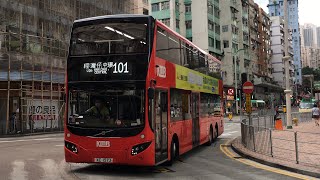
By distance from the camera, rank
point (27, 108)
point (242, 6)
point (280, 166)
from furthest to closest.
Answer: point (242, 6)
point (27, 108)
point (280, 166)

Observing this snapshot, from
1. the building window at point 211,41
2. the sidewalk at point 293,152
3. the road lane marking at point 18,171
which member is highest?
the building window at point 211,41

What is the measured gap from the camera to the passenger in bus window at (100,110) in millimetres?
10352

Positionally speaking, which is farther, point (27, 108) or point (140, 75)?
point (27, 108)

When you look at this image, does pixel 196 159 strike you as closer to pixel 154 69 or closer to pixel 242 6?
pixel 154 69

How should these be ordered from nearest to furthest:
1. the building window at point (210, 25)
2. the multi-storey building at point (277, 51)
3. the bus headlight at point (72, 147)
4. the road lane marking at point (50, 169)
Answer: the road lane marking at point (50, 169), the bus headlight at point (72, 147), the building window at point (210, 25), the multi-storey building at point (277, 51)

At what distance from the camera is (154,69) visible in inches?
420

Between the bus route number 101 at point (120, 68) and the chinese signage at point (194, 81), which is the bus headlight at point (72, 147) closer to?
the bus route number 101 at point (120, 68)

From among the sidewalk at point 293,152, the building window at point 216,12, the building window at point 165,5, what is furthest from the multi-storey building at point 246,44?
the sidewalk at point 293,152

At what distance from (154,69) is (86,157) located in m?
2.92

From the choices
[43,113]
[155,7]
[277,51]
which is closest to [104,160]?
[43,113]

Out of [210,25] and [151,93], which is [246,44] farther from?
[151,93]

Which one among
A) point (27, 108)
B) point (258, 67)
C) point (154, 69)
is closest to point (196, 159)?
point (154, 69)

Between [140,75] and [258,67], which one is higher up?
[258,67]

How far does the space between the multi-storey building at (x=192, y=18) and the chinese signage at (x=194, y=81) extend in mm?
51733
